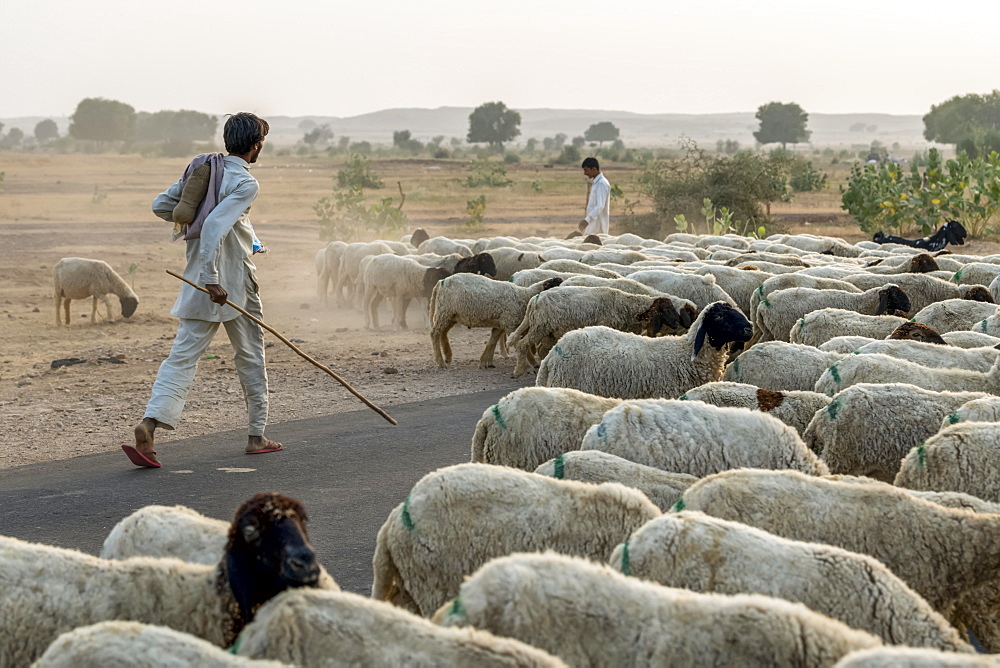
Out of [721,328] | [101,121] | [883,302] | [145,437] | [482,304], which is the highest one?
[101,121]

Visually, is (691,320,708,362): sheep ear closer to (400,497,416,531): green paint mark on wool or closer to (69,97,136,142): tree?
(400,497,416,531): green paint mark on wool

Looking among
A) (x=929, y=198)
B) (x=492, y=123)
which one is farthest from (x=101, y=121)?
(x=929, y=198)

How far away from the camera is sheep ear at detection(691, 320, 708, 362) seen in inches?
310

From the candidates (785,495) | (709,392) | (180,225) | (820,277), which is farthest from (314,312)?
(785,495)

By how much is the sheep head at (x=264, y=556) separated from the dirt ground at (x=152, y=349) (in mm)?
4892

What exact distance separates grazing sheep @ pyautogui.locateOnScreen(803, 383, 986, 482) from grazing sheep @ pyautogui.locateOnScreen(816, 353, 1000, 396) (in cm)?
73

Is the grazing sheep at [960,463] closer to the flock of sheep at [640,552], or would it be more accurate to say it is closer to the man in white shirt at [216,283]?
the flock of sheep at [640,552]

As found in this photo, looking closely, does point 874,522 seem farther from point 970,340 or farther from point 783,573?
point 970,340

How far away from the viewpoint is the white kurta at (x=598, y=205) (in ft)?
60.0

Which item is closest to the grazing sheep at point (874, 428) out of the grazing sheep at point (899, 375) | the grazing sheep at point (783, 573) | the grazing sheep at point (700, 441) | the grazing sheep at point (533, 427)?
the grazing sheep at point (700, 441)

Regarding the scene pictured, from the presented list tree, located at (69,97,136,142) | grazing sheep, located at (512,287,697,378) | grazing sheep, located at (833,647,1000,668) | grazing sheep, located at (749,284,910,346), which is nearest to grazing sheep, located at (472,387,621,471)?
grazing sheep, located at (833,647,1000,668)

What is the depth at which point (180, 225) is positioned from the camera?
25.1 ft

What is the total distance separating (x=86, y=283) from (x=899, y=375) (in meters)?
13.0

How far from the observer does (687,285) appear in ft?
38.1
